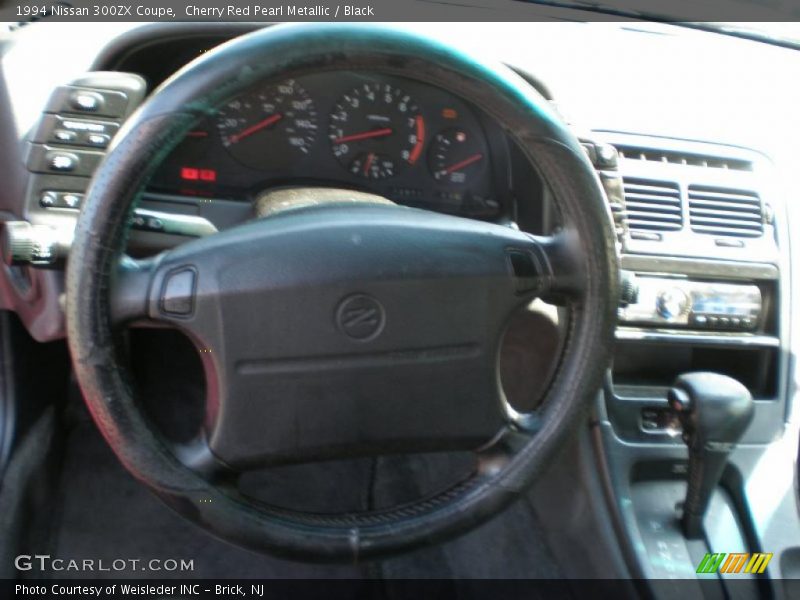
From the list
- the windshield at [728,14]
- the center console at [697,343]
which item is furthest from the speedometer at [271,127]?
the windshield at [728,14]

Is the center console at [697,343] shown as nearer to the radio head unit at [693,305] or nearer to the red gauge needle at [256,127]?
the radio head unit at [693,305]

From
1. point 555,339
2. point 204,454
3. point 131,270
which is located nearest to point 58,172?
point 131,270

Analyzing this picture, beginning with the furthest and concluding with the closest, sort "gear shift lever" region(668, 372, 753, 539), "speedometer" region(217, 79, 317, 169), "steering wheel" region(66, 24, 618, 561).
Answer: "speedometer" region(217, 79, 317, 169)
"gear shift lever" region(668, 372, 753, 539)
"steering wheel" region(66, 24, 618, 561)

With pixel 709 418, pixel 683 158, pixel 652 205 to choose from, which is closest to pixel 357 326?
pixel 709 418

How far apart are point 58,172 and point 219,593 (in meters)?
0.98

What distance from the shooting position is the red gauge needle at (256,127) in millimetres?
1901

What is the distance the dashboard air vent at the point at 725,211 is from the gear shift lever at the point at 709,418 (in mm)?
420

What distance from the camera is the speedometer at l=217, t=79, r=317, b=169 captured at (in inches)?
74.0

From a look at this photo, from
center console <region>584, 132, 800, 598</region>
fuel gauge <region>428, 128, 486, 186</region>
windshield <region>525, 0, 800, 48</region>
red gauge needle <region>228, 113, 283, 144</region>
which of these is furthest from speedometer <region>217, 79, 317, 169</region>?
windshield <region>525, 0, 800, 48</region>

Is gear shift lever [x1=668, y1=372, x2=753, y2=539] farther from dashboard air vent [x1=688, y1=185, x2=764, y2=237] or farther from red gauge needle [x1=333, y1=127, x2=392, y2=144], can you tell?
red gauge needle [x1=333, y1=127, x2=392, y2=144]

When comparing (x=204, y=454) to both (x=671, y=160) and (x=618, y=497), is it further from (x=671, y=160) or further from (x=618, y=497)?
(x=671, y=160)

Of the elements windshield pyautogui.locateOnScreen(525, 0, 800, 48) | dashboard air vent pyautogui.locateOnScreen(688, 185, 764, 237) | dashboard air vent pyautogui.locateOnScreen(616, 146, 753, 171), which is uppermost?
windshield pyautogui.locateOnScreen(525, 0, 800, 48)

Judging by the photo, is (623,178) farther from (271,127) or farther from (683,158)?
(271,127)

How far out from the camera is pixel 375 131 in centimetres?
194
